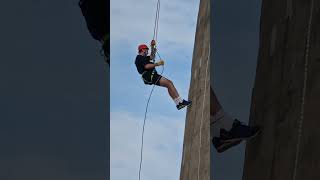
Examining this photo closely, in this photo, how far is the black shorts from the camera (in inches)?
442

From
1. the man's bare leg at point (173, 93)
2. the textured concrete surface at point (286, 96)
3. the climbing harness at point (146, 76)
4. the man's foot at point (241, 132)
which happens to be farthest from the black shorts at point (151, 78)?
the textured concrete surface at point (286, 96)

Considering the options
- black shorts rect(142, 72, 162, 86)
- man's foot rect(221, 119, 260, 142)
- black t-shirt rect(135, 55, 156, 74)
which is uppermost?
black t-shirt rect(135, 55, 156, 74)

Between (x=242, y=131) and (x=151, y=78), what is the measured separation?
3.66 m

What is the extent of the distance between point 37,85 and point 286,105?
9.72ft

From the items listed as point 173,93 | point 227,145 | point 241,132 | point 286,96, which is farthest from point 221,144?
point 286,96

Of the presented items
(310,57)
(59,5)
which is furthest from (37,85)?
(310,57)

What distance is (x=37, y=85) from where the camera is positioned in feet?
24.3

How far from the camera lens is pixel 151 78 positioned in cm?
1126

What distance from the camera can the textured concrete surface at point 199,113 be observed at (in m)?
11.7

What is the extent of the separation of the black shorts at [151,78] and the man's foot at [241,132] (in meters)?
3.04

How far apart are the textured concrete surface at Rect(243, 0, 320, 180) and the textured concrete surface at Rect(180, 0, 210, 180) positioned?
139 inches

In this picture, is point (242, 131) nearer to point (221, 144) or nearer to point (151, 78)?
point (221, 144)

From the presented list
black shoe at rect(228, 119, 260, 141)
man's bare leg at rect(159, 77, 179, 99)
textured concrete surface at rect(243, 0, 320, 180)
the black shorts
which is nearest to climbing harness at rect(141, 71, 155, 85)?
the black shorts

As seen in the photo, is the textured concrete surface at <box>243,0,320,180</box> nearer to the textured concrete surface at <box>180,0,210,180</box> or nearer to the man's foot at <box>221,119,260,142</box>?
the man's foot at <box>221,119,260,142</box>
